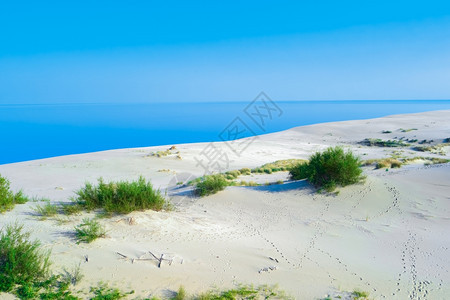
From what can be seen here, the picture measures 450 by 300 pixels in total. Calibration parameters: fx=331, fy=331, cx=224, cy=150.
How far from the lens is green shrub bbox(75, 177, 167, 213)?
663cm

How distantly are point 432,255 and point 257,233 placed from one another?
3.16 metres

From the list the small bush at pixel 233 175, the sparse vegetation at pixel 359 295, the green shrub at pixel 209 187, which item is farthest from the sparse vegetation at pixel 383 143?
the sparse vegetation at pixel 359 295

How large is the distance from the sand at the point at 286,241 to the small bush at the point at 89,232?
12 centimetres

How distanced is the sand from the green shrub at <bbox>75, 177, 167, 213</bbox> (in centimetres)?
26

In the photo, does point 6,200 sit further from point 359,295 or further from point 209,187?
point 359,295

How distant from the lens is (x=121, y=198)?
679 centimetres

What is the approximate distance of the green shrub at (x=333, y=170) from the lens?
9158 mm

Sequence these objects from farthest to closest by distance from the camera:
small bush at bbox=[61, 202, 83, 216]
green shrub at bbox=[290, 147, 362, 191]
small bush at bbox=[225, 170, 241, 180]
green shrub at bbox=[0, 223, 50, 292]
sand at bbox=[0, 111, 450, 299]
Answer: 1. small bush at bbox=[225, 170, 241, 180]
2. green shrub at bbox=[290, 147, 362, 191]
3. small bush at bbox=[61, 202, 83, 216]
4. sand at bbox=[0, 111, 450, 299]
5. green shrub at bbox=[0, 223, 50, 292]

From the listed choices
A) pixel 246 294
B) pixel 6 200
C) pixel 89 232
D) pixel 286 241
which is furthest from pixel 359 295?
pixel 6 200

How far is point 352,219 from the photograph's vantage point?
775 centimetres

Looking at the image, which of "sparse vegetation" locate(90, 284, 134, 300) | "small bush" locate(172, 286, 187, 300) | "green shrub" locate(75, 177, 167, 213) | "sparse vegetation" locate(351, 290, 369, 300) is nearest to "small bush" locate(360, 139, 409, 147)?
"green shrub" locate(75, 177, 167, 213)

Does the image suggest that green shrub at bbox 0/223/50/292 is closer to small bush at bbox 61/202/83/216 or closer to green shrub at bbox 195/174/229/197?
small bush at bbox 61/202/83/216

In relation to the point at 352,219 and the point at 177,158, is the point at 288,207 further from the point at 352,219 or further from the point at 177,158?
the point at 177,158

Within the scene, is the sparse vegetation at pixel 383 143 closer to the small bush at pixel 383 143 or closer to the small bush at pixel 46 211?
the small bush at pixel 383 143
